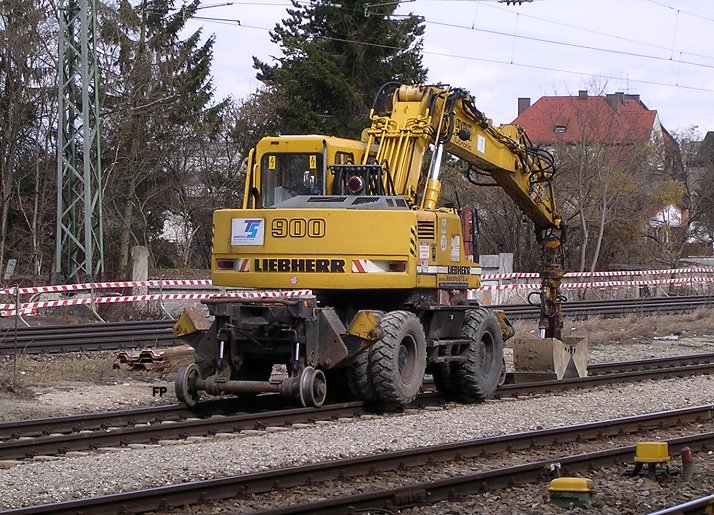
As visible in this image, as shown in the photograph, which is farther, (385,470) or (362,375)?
(362,375)

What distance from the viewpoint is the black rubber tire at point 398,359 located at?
1392 cm

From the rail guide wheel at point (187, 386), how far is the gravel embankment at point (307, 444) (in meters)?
1.82

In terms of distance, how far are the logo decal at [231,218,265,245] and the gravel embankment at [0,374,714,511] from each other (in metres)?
2.64

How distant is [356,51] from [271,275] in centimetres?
3004

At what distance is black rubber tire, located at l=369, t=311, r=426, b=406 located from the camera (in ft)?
45.7

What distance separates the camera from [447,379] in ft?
52.7

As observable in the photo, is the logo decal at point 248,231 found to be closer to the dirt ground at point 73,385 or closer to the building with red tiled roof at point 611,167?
the dirt ground at point 73,385

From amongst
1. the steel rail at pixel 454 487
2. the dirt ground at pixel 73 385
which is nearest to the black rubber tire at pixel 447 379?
the dirt ground at pixel 73 385

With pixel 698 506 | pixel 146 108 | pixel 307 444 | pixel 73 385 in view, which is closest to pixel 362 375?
pixel 307 444

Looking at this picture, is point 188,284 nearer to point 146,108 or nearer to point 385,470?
point 146,108

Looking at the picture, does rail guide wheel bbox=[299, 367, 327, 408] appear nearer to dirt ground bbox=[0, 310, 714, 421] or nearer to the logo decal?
the logo decal

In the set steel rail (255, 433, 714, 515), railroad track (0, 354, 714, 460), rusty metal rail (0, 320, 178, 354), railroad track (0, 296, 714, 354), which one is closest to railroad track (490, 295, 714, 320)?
railroad track (0, 296, 714, 354)

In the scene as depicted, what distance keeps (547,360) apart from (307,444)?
749 centimetres

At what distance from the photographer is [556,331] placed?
19359 mm
